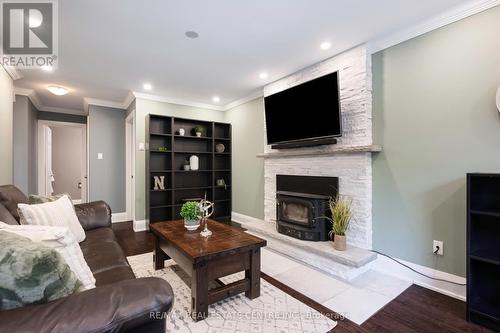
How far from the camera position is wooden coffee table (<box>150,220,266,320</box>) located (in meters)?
1.77

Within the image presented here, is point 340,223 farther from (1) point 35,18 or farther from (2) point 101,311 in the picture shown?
(1) point 35,18

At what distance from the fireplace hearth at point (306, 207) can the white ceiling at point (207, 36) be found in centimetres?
157

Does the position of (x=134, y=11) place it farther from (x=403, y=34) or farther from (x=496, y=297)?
(x=496, y=297)

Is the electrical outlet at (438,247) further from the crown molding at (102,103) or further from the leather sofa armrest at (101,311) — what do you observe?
the crown molding at (102,103)

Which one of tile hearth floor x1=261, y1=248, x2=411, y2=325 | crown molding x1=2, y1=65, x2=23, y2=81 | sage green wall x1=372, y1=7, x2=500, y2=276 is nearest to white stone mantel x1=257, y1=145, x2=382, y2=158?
sage green wall x1=372, y1=7, x2=500, y2=276

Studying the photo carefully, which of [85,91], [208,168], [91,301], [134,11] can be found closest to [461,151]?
[91,301]

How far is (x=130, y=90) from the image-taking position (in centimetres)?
423

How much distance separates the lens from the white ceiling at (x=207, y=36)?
2.07 meters

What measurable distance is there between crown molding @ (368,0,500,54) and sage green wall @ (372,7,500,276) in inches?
1.8

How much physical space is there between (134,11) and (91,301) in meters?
2.24

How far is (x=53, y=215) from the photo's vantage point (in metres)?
1.97

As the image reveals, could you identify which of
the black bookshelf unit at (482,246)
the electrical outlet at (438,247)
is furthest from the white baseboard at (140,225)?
the black bookshelf unit at (482,246)

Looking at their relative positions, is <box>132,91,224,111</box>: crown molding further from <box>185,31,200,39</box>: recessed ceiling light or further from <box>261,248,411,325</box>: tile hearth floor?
<box>261,248,411,325</box>: tile hearth floor

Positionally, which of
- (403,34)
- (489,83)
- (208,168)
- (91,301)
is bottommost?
(91,301)
